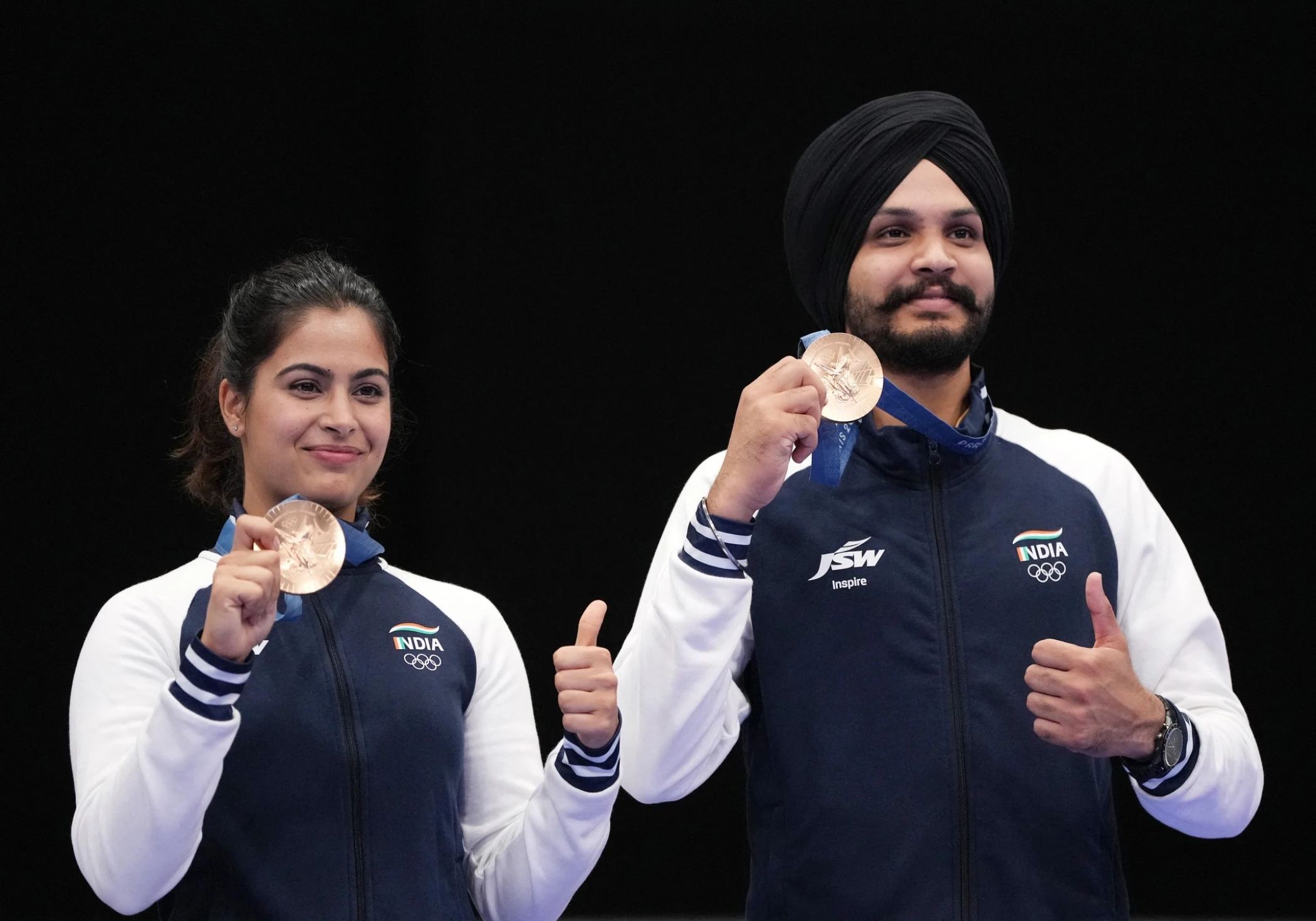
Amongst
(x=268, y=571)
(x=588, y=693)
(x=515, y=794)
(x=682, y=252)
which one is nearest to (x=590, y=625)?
(x=588, y=693)

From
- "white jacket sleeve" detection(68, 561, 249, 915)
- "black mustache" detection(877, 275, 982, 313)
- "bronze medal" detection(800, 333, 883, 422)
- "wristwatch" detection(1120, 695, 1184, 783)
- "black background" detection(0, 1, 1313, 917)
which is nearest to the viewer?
"white jacket sleeve" detection(68, 561, 249, 915)

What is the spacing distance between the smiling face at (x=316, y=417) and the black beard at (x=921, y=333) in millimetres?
805

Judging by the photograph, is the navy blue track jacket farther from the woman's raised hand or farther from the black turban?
the woman's raised hand

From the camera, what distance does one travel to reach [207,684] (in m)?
2.12

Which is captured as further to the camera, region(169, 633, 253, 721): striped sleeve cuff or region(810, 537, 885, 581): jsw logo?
region(810, 537, 885, 581): jsw logo

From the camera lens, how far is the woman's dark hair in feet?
8.61

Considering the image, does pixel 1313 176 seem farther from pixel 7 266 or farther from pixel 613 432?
pixel 7 266

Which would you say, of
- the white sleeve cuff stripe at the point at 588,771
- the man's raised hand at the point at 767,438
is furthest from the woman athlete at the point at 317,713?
the man's raised hand at the point at 767,438

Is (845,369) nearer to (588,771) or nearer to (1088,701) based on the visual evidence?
(1088,701)

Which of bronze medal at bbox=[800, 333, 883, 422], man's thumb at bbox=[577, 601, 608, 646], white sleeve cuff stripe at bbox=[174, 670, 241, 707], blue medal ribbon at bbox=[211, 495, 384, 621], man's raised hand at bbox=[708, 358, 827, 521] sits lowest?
white sleeve cuff stripe at bbox=[174, 670, 241, 707]

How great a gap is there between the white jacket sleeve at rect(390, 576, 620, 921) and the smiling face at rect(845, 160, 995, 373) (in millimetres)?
799

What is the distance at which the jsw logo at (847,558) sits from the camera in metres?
2.47

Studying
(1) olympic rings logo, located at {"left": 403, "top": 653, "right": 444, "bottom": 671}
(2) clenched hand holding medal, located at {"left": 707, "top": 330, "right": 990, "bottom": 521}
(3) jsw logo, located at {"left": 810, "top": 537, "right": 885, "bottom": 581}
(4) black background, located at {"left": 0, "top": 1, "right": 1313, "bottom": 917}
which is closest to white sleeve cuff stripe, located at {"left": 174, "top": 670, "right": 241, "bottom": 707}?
(1) olympic rings logo, located at {"left": 403, "top": 653, "right": 444, "bottom": 671}

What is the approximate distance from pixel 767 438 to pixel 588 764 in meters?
0.55
